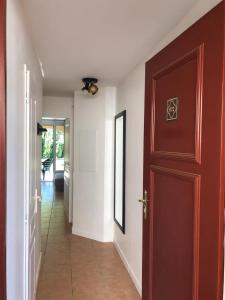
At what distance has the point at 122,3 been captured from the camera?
1621 mm

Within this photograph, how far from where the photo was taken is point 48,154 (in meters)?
11.1

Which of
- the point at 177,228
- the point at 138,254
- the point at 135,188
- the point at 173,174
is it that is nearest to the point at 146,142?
the point at 173,174

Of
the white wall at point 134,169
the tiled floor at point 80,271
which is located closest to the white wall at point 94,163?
the tiled floor at point 80,271

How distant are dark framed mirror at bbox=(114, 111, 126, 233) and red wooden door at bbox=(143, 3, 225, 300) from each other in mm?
1497

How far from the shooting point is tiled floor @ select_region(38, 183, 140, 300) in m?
2.70

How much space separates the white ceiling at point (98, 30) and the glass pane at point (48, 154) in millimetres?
7978

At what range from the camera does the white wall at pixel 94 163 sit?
407 cm

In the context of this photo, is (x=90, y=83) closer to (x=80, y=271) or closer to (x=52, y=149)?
(x=80, y=271)

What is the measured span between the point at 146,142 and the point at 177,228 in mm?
661

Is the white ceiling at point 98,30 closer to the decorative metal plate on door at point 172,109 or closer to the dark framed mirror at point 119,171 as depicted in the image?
the decorative metal plate on door at point 172,109

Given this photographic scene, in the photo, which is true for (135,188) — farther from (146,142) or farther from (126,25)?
(126,25)

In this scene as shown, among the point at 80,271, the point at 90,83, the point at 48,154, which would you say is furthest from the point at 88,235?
the point at 48,154

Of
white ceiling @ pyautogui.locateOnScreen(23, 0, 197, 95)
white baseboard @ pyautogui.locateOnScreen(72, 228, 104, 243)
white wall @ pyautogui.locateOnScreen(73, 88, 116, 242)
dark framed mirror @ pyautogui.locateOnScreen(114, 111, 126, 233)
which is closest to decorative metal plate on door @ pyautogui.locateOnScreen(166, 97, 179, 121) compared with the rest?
white ceiling @ pyautogui.locateOnScreen(23, 0, 197, 95)

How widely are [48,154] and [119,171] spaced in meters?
7.74
